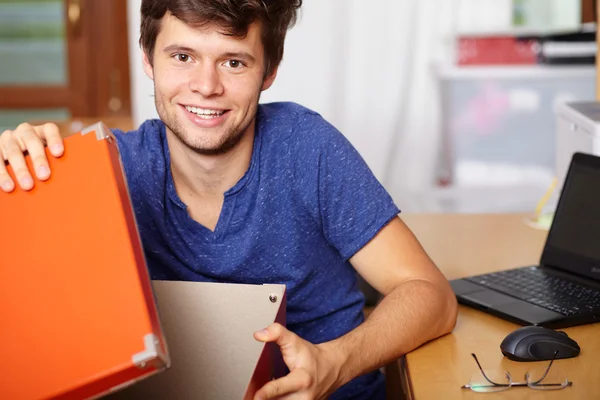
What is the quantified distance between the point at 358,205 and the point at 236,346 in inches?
13.8

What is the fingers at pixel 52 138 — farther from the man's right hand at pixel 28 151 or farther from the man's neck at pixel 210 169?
the man's neck at pixel 210 169

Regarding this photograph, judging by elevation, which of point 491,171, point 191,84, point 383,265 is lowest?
point 491,171

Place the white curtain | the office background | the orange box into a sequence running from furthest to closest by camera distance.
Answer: the white curtain < the office background < the orange box

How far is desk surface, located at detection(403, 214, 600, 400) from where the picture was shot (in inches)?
42.3

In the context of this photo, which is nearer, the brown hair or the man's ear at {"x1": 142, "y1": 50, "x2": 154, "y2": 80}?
the brown hair

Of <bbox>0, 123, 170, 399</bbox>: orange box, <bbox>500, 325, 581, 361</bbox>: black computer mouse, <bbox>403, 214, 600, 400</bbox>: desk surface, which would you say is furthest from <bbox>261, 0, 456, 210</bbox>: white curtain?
<bbox>0, 123, 170, 399</bbox>: orange box

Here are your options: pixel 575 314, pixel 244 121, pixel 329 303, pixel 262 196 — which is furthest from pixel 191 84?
A: pixel 575 314

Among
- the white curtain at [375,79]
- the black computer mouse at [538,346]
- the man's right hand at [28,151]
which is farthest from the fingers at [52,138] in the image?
the white curtain at [375,79]

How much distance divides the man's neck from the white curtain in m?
2.38

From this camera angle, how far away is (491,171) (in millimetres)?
3646

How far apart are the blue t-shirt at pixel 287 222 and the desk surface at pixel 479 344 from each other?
22 centimetres

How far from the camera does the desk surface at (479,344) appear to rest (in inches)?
42.3

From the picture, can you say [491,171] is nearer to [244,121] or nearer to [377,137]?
[377,137]

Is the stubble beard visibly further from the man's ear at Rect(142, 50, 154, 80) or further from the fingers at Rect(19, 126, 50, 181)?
the fingers at Rect(19, 126, 50, 181)
